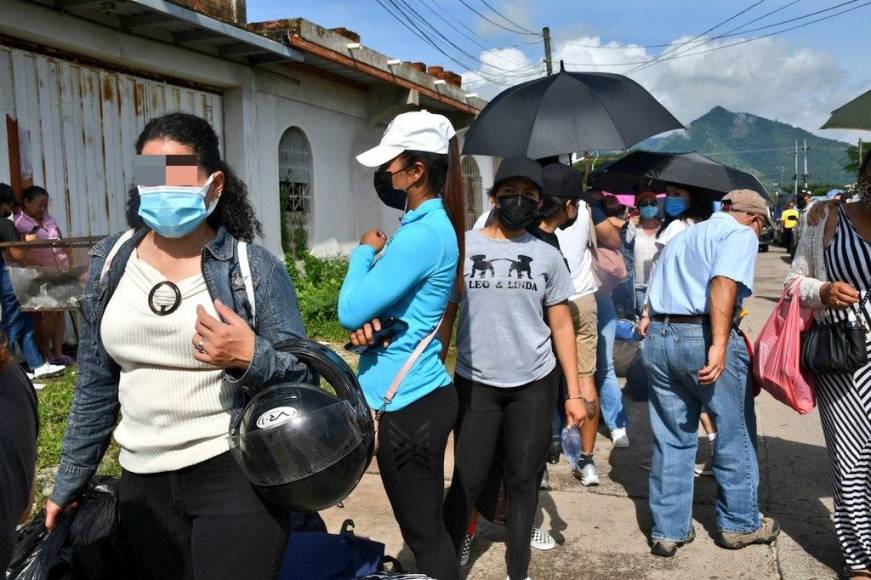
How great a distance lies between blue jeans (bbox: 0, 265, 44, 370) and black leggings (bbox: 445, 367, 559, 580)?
15.9ft

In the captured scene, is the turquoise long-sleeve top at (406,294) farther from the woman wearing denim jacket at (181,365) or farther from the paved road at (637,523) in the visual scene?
the paved road at (637,523)

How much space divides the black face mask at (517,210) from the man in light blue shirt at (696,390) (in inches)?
39.5

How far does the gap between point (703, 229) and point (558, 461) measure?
213 centimetres

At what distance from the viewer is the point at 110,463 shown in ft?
16.6

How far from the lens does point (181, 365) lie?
87.5 inches

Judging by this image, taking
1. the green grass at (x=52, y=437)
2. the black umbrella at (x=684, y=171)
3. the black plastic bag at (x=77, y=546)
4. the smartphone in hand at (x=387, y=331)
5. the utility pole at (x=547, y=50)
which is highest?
the utility pole at (x=547, y=50)

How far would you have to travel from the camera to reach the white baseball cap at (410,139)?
2.82 meters

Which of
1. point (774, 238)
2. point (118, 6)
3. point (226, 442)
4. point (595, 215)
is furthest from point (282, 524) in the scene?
point (774, 238)

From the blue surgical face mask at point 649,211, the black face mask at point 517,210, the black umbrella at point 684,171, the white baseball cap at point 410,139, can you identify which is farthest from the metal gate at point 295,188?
the white baseball cap at point 410,139

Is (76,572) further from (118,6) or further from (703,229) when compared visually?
(118,6)

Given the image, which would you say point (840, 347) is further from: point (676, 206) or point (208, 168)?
point (208, 168)

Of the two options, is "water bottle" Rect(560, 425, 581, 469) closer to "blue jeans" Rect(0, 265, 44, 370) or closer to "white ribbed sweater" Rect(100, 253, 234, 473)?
"white ribbed sweater" Rect(100, 253, 234, 473)

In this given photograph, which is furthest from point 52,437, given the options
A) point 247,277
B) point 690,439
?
point 690,439

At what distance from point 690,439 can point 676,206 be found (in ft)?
4.82
